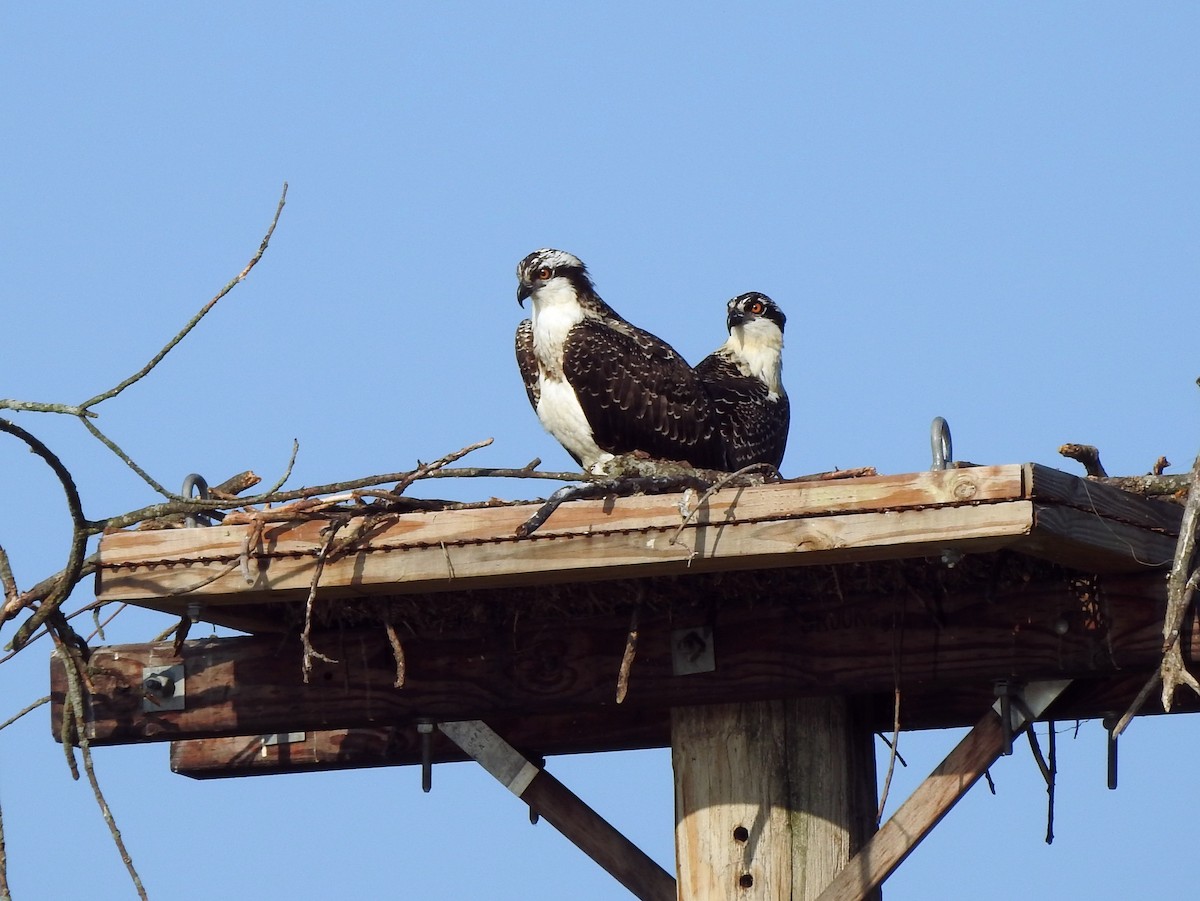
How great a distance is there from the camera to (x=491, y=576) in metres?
4.48

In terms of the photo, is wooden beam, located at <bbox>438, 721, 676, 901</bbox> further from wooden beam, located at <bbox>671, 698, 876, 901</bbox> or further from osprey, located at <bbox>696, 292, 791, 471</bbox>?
osprey, located at <bbox>696, 292, 791, 471</bbox>

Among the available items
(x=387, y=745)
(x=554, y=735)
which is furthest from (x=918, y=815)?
(x=387, y=745)

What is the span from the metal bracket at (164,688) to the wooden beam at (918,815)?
180 centimetres

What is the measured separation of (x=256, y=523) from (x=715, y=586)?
1121 millimetres

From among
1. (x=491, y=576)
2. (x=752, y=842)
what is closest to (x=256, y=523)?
(x=491, y=576)

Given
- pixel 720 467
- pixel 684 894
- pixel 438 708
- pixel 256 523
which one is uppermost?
pixel 720 467

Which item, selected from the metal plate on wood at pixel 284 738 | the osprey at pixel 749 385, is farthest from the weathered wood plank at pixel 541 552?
the osprey at pixel 749 385

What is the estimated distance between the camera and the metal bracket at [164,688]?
5133 mm

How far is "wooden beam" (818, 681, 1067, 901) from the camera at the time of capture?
454 centimetres

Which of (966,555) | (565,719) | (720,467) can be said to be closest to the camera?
(966,555)

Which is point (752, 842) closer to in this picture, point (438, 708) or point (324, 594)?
point (438, 708)

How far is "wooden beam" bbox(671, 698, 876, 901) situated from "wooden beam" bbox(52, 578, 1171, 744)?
0.12m

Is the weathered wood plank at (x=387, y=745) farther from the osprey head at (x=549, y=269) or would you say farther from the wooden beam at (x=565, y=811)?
Result: the osprey head at (x=549, y=269)

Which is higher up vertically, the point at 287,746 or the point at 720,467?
the point at 720,467
